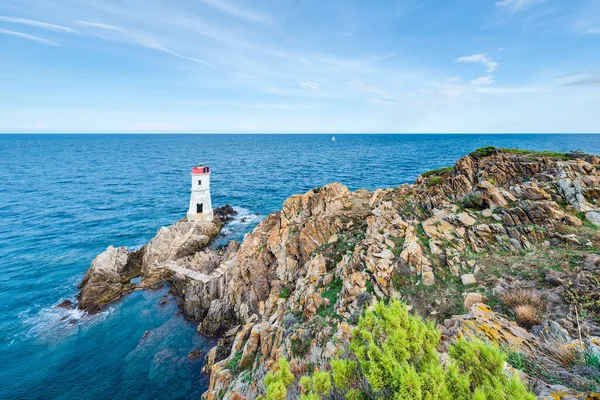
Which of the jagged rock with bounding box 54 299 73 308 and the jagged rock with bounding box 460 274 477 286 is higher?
the jagged rock with bounding box 460 274 477 286

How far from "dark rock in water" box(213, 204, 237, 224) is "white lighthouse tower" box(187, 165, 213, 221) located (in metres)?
4.13

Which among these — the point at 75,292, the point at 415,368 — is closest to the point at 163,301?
the point at 75,292

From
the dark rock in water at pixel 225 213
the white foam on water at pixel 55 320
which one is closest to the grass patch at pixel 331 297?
the white foam on water at pixel 55 320

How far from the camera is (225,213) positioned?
55.3 metres

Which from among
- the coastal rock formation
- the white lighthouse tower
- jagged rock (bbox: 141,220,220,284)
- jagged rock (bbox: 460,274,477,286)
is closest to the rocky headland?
jagged rock (bbox: 460,274,477,286)

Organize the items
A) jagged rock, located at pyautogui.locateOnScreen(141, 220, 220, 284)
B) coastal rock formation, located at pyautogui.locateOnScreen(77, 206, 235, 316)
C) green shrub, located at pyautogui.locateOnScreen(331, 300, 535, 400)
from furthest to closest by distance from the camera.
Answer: jagged rock, located at pyautogui.locateOnScreen(141, 220, 220, 284)
coastal rock formation, located at pyautogui.locateOnScreen(77, 206, 235, 316)
green shrub, located at pyautogui.locateOnScreen(331, 300, 535, 400)

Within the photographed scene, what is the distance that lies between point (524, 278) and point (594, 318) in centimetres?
342

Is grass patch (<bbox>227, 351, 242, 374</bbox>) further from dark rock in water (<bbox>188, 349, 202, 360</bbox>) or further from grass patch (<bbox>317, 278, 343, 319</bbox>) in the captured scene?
dark rock in water (<bbox>188, 349, 202, 360</bbox>)

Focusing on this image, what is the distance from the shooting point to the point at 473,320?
10.4 m

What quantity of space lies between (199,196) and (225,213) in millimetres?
8784

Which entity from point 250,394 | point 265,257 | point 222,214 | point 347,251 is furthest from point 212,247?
point 250,394

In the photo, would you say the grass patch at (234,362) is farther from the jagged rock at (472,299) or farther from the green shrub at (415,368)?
the jagged rock at (472,299)

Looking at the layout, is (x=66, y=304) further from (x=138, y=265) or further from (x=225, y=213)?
(x=225, y=213)

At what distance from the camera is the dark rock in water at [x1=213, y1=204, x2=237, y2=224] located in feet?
171
